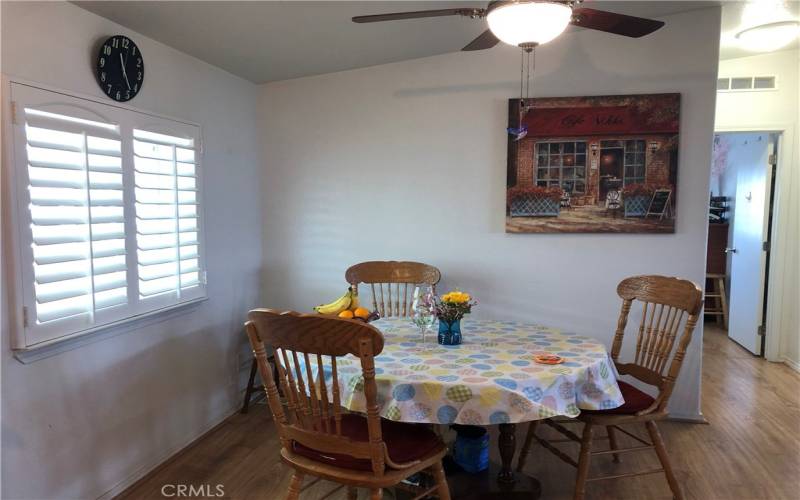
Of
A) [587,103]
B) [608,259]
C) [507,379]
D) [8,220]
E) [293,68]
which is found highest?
[293,68]

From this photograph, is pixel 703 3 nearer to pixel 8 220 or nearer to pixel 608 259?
pixel 608 259

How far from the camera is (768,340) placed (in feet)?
14.6

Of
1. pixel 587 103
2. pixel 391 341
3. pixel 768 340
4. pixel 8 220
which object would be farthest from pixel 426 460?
pixel 768 340

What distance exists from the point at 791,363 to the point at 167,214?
191 inches

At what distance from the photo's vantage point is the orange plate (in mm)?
1958

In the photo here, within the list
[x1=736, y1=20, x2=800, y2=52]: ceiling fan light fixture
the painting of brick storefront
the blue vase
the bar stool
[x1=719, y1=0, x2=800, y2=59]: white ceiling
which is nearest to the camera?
the blue vase

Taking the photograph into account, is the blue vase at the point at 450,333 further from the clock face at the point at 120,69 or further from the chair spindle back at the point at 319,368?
the clock face at the point at 120,69

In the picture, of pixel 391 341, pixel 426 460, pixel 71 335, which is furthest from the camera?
pixel 391 341

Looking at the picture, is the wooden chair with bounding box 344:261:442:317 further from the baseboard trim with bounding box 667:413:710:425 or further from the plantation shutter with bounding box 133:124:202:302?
the baseboard trim with bounding box 667:413:710:425

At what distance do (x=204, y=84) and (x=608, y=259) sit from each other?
268 centimetres

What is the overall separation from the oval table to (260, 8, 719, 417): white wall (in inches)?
45.1

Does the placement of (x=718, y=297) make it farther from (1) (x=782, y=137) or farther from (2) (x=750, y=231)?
(1) (x=782, y=137)

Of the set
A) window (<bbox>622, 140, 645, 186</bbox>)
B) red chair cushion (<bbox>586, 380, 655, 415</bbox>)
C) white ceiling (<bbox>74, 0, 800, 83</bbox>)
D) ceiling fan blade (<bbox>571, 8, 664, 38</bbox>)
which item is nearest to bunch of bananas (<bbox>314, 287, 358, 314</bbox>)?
red chair cushion (<bbox>586, 380, 655, 415</bbox>)

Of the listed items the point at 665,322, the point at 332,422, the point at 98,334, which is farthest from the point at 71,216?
the point at 665,322
